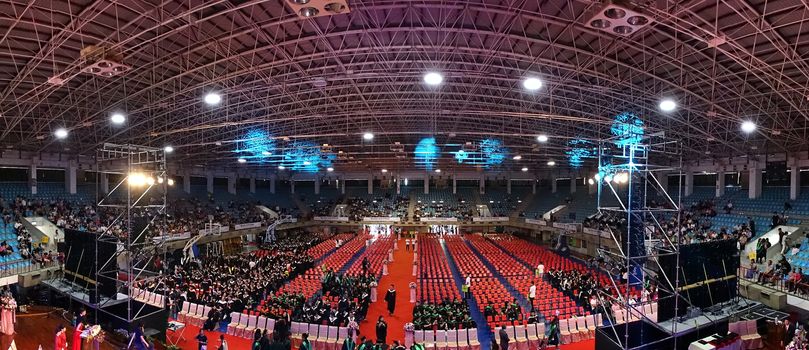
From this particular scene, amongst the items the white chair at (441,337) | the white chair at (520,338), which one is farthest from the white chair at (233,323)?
the white chair at (520,338)

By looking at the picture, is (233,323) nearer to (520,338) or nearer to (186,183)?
(520,338)

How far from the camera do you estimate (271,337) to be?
14945mm

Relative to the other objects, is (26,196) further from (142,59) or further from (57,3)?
(57,3)

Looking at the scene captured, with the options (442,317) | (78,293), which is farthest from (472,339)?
(78,293)

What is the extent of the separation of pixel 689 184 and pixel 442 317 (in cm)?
3651

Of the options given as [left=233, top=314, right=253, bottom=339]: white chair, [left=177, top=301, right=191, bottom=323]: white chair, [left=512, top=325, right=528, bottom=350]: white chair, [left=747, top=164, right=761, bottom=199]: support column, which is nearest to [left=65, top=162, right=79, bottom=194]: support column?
[left=177, top=301, right=191, bottom=323]: white chair

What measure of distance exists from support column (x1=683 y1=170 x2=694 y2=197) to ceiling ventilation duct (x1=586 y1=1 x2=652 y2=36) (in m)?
39.2

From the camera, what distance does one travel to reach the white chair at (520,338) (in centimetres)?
1438

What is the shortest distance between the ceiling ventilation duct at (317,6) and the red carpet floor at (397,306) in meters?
12.2

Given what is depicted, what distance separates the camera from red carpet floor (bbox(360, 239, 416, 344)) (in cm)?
1662

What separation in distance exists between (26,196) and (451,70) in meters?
32.9

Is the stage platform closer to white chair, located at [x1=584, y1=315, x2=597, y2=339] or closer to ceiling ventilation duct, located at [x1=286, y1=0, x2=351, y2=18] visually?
ceiling ventilation duct, located at [x1=286, y1=0, x2=351, y2=18]

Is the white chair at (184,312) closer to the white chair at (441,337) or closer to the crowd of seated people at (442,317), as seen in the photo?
the crowd of seated people at (442,317)

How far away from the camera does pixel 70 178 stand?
113ft
